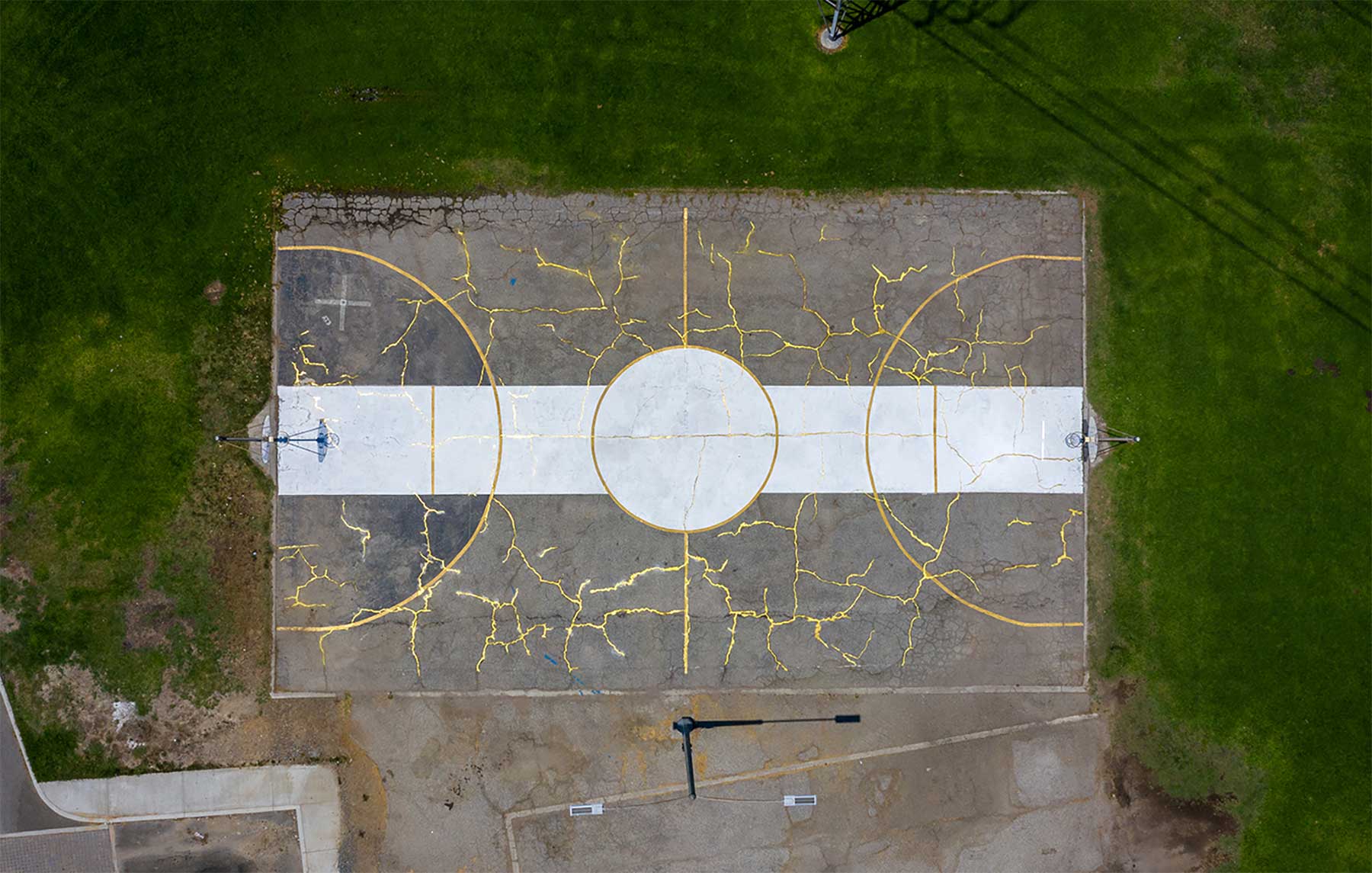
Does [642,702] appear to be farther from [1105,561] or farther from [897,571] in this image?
[1105,561]

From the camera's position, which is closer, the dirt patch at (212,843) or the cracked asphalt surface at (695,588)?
the dirt patch at (212,843)

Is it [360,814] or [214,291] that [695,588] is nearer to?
[360,814]

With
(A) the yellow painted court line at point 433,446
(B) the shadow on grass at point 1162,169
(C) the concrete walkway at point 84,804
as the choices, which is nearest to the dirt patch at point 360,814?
(C) the concrete walkway at point 84,804

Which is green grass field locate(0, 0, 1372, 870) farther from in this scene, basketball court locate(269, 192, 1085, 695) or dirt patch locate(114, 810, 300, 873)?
dirt patch locate(114, 810, 300, 873)

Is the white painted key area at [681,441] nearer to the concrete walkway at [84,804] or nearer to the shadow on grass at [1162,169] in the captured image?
the shadow on grass at [1162,169]

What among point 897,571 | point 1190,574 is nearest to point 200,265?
point 897,571

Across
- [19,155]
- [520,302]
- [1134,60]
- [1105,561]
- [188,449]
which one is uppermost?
[1134,60]
